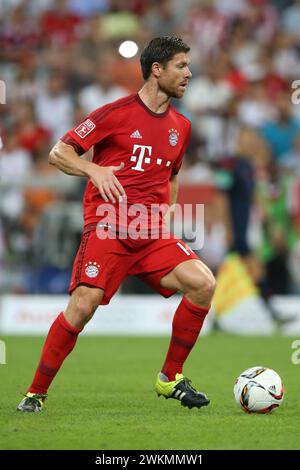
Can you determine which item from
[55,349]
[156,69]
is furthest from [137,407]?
[156,69]

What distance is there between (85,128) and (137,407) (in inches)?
77.0

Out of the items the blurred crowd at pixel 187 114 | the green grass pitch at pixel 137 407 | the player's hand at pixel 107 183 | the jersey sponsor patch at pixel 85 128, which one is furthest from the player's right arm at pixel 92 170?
the blurred crowd at pixel 187 114

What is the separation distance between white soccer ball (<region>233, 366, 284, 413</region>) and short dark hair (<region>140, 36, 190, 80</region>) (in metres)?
2.25

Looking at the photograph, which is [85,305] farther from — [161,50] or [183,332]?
[161,50]

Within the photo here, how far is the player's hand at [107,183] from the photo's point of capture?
6.78m

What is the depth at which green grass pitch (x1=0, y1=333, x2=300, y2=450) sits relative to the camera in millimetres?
5844

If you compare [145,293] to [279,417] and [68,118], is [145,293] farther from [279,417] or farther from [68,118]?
[279,417]

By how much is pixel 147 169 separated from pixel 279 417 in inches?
75.2

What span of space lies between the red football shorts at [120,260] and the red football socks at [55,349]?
10.3 inches

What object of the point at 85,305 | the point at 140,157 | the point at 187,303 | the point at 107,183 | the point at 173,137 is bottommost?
the point at 85,305

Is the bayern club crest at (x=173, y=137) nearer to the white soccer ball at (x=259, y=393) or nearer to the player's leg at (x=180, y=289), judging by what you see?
the player's leg at (x=180, y=289)

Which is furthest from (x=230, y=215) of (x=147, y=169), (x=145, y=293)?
(x=147, y=169)

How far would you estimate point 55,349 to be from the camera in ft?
23.2

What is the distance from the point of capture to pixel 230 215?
14930 mm
